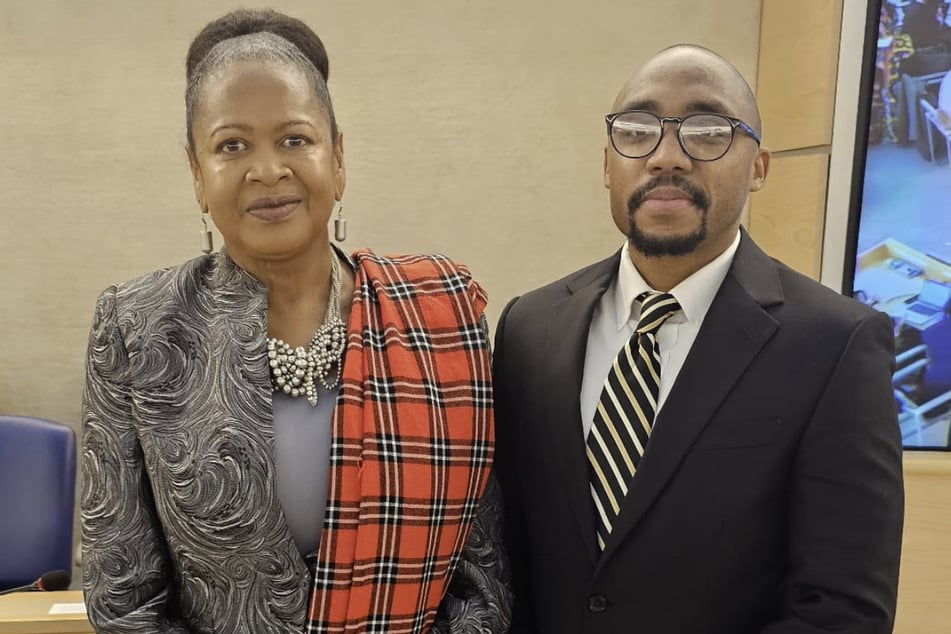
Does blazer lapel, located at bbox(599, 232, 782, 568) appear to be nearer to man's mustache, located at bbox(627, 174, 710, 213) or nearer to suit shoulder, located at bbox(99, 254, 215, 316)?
man's mustache, located at bbox(627, 174, 710, 213)

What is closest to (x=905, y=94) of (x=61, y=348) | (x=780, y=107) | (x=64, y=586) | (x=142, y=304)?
(x=780, y=107)

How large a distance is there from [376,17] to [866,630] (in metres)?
2.29

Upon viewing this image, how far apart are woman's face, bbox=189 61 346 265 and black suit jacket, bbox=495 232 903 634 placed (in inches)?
18.5

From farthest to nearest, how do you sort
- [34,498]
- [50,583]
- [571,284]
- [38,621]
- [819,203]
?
[819,203]
[34,498]
[50,583]
[38,621]
[571,284]

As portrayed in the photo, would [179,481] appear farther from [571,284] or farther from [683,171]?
[683,171]

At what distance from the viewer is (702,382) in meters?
1.16

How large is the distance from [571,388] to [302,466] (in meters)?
0.41

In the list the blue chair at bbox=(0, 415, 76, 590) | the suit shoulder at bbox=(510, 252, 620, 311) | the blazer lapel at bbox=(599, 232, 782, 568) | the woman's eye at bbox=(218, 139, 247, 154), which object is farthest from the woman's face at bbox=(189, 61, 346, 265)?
the blue chair at bbox=(0, 415, 76, 590)

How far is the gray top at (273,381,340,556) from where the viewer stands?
45.9 inches

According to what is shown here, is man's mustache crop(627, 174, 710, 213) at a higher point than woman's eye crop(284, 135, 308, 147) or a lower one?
lower

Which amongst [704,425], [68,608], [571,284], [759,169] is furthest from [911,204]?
[68,608]

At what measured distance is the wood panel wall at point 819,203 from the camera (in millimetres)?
2287

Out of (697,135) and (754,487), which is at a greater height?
(697,135)

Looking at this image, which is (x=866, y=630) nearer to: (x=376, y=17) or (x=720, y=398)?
(x=720, y=398)
